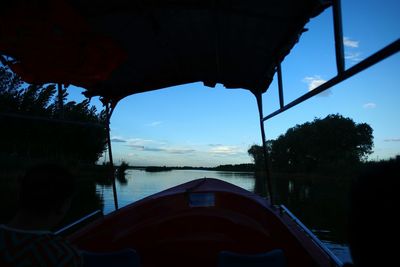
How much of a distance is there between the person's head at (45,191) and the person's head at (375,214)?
110cm

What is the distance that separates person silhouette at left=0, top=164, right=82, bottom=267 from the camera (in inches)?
47.2

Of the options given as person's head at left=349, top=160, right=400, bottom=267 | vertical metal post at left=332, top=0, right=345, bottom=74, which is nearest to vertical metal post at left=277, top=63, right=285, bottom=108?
vertical metal post at left=332, top=0, right=345, bottom=74

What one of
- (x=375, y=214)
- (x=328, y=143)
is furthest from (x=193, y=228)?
(x=328, y=143)

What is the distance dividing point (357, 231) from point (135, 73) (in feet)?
13.1

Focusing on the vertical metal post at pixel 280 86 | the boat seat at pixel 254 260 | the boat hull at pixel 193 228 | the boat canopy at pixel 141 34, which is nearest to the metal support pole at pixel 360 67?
the boat canopy at pixel 141 34

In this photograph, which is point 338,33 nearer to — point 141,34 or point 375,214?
point 375,214

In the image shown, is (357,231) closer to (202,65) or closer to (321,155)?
(202,65)

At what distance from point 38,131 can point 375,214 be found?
1667 inches

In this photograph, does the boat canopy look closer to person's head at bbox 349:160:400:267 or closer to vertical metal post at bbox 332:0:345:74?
vertical metal post at bbox 332:0:345:74

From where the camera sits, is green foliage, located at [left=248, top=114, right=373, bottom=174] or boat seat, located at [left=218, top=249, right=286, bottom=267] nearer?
boat seat, located at [left=218, top=249, right=286, bottom=267]

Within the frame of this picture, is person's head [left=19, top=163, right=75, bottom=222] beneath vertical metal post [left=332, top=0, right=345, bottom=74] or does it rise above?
beneath

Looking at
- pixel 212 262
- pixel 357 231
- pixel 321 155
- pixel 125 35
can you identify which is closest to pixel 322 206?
pixel 212 262

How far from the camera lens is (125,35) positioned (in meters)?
3.24

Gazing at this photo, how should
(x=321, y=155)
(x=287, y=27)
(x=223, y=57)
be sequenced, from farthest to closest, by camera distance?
(x=321, y=155) < (x=223, y=57) < (x=287, y=27)
